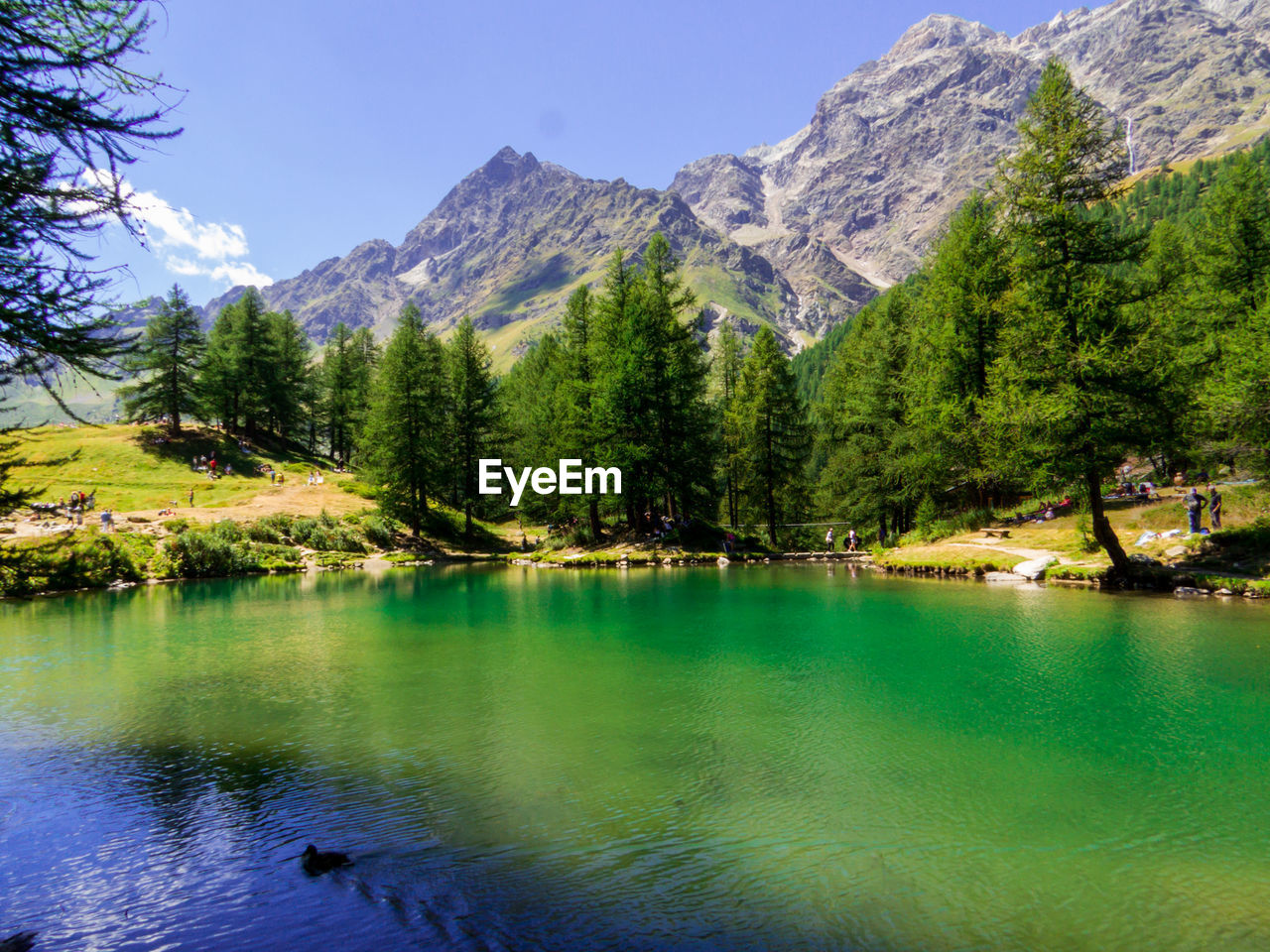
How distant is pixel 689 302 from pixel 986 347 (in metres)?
20.1

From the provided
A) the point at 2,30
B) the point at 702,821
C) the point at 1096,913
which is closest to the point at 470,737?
the point at 702,821

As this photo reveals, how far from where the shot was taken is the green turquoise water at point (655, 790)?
5.95 meters

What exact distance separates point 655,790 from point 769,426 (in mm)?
44865

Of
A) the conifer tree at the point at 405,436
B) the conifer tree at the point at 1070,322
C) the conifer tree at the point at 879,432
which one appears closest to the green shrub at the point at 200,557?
the conifer tree at the point at 405,436

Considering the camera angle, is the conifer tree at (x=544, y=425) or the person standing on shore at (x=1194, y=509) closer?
the person standing on shore at (x=1194, y=509)

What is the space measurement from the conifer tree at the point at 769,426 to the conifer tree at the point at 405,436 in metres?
25.5

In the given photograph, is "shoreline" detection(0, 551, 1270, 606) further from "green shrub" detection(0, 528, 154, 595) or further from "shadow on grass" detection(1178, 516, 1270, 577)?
"shadow on grass" detection(1178, 516, 1270, 577)

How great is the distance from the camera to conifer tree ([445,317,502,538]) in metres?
55.2

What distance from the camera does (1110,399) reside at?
23109 mm

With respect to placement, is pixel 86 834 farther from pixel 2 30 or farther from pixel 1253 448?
pixel 1253 448

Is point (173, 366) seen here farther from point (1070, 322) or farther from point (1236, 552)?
point (1236, 552)

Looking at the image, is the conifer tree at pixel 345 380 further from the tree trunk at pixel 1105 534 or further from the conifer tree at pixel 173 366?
the tree trunk at pixel 1105 534

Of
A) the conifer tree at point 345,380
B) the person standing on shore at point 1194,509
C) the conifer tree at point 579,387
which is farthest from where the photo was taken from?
the conifer tree at point 345,380

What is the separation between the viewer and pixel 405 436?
51.8m
